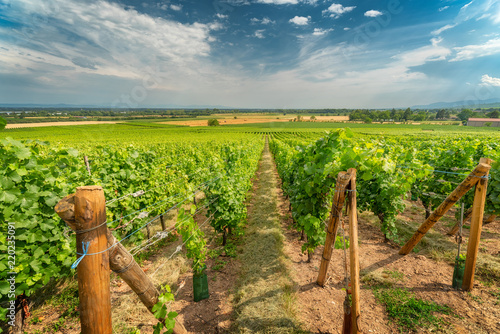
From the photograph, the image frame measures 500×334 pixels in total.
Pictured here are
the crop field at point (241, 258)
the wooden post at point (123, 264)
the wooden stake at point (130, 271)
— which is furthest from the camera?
the crop field at point (241, 258)

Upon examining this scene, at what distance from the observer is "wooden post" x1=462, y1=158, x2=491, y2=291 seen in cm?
374

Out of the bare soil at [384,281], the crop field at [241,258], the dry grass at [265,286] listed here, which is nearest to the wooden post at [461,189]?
the crop field at [241,258]

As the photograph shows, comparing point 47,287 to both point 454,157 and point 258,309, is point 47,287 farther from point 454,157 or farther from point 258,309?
point 454,157

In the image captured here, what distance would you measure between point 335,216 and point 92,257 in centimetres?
327

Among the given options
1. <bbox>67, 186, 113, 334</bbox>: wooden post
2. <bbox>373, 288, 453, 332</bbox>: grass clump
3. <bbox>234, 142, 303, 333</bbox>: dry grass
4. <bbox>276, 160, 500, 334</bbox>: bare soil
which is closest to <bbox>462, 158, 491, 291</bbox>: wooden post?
<bbox>276, 160, 500, 334</bbox>: bare soil

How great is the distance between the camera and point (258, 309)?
384 centimetres

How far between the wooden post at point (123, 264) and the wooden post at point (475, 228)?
5223mm

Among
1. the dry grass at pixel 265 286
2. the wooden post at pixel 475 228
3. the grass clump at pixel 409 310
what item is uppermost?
the wooden post at pixel 475 228

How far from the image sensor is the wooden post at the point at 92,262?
1578mm

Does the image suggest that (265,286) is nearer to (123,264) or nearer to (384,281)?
(384,281)

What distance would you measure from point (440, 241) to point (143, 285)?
7.52 meters

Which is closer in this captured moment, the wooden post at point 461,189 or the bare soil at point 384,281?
the bare soil at point 384,281

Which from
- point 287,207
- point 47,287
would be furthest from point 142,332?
point 287,207

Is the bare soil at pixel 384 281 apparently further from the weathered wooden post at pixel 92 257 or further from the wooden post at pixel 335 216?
the weathered wooden post at pixel 92 257
